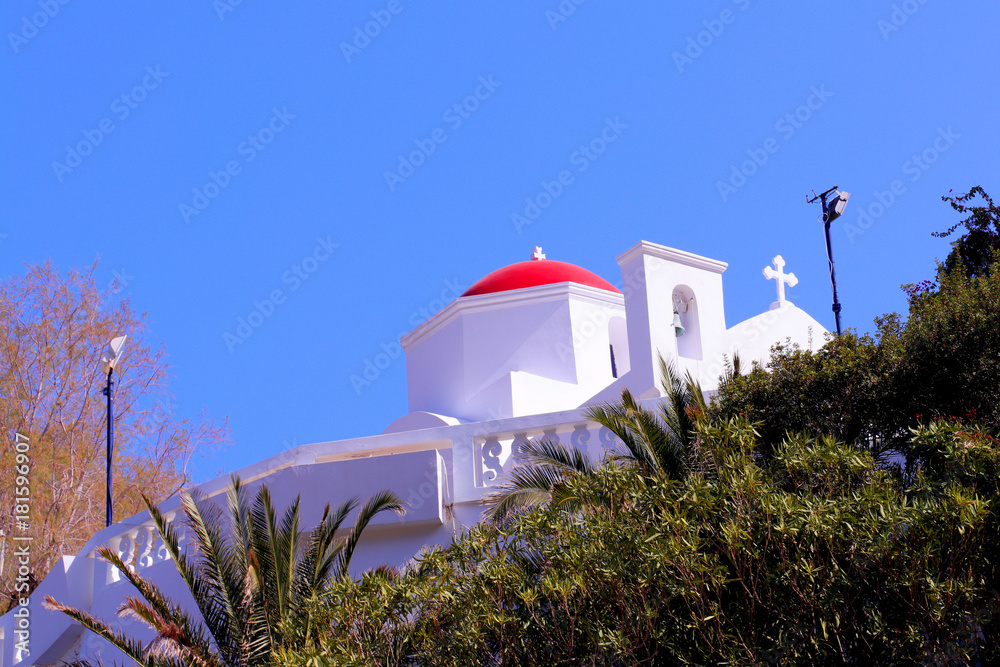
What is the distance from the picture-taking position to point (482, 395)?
15.9 m

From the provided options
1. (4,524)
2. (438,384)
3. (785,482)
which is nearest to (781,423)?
(785,482)

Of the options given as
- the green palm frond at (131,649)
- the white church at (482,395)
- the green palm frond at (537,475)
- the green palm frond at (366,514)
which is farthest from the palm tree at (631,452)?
the green palm frond at (131,649)

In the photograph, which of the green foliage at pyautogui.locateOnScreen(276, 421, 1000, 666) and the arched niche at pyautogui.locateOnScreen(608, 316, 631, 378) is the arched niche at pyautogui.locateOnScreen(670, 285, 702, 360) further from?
the green foliage at pyautogui.locateOnScreen(276, 421, 1000, 666)

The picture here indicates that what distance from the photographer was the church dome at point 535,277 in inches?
687

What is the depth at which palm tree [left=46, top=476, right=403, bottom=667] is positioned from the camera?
8016 millimetres

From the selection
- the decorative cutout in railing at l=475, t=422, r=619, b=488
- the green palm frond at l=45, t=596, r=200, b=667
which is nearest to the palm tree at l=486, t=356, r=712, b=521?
the decorative cutout in railing at l=475, t=422, r=619, b=488

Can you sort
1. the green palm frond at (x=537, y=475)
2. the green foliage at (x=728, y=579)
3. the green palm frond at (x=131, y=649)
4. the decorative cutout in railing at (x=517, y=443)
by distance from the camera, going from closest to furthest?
the green foliage at (x=728, y=579)
the green palm frond at (x=131, y=649)
the green palm frond at (x=537, y=475)
the decorative cutout in railing at (x=517, y=443)

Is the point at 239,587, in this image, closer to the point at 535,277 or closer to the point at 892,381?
the point at 892,381

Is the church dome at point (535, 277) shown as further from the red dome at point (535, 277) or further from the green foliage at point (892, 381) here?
the green foliage at point (892, 381)

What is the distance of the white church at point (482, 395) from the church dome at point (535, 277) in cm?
4

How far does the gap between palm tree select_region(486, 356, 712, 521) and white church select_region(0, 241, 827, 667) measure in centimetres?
67

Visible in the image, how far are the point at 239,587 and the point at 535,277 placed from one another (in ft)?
33.6

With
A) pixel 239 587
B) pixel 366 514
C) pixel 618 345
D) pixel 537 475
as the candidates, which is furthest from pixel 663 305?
pixel 239 587

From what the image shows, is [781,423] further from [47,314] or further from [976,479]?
[47,314]
